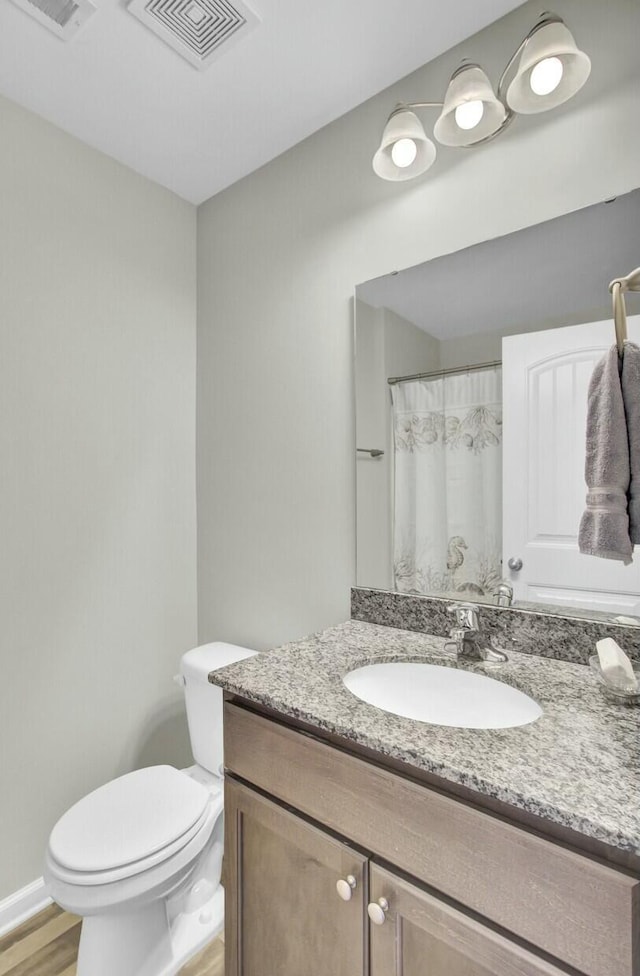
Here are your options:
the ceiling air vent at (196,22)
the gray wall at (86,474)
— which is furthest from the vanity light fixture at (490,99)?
the gray wall at (86,474)

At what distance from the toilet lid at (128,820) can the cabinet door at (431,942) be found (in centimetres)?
70

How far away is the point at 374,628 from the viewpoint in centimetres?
146

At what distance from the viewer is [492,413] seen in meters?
1.32

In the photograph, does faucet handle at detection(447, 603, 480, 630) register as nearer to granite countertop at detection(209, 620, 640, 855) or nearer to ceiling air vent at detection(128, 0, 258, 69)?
granite countertop at detection(209, 620, 640, 855)

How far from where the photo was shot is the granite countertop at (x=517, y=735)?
0.65 metres

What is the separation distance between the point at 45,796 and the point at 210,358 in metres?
1.65

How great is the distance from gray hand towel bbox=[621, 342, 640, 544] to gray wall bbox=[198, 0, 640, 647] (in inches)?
16.8

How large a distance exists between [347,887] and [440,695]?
1.40 feet

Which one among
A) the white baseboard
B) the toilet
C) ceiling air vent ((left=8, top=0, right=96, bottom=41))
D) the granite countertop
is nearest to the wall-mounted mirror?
the granite countertop

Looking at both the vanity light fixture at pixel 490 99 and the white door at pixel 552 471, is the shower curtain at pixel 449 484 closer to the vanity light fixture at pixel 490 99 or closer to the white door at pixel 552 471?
the white door at pixel 552 471

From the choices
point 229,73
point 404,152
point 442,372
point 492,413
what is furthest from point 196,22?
point 492,413

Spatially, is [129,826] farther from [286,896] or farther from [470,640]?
[470,640]

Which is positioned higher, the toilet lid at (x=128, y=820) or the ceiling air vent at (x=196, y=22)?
the ceiling air vent at (x=196, y=22)

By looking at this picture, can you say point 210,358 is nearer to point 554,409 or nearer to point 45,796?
point 554,409
